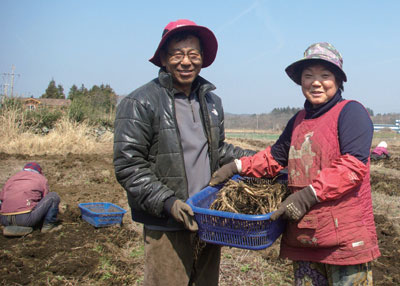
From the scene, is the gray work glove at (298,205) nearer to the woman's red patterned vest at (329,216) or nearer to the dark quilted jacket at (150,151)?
the woman's red patterned vest at (329,216)

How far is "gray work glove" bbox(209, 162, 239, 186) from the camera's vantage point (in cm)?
232

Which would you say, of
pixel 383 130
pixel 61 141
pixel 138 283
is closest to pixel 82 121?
pixel 61 141

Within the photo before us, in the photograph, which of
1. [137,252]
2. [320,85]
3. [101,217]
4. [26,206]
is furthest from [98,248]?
[320,85]

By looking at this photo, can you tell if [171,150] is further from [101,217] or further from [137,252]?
[101,217]

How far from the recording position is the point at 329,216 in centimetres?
182

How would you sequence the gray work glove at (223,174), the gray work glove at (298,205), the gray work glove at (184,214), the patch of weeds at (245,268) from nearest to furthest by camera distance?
1. the gray work glove at (298,205)
2. the gray work glove at (184,214)
3. the gray work glove at (223,174)
4. the patch of weeds at (245,268)

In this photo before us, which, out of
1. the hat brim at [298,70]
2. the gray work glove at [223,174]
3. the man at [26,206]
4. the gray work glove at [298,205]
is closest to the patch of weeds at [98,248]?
the man at [26,206]

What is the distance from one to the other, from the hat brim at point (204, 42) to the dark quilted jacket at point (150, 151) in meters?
0.15

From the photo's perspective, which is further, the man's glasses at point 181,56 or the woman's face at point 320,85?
the man's glasses at point 181,56

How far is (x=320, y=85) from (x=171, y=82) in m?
0.89

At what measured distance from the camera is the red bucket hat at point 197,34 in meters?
2.18

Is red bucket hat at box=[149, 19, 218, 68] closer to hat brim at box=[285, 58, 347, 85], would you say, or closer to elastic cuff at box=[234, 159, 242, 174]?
hat brim at box=[285, 58, 347, 85]

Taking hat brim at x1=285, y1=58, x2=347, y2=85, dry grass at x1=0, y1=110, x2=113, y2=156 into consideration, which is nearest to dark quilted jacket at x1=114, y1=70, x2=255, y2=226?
hat brim at x1=285, y1=58, x2=347, y2=85

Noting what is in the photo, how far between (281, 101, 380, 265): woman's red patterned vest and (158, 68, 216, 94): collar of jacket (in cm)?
73
